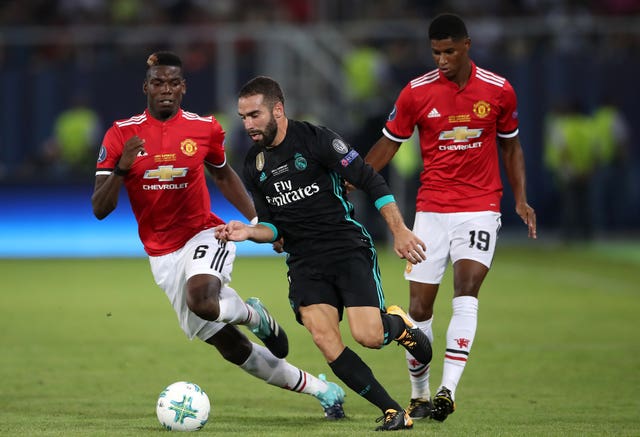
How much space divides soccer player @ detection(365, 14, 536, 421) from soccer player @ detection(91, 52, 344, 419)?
3.14ft

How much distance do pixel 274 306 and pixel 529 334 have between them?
356cm

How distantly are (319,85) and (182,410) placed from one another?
666 inches

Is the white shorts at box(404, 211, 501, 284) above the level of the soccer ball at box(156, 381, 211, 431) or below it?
above

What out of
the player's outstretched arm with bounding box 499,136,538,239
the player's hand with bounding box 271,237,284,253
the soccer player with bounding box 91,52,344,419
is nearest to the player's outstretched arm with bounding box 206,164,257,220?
the soccer player with bounding box 91,52,344,419

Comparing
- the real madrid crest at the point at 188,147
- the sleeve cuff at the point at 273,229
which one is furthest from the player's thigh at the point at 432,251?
the real madrid crest at the point at 188,147

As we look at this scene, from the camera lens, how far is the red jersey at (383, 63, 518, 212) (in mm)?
8375

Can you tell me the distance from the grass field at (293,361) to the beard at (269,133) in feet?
5.79

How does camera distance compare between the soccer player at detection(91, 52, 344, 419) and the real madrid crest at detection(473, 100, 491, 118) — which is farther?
the real madrid crest at detection(473, 100, 491, 118)

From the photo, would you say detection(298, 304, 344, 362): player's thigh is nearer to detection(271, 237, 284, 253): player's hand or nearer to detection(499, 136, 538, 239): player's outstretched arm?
detection(271, 237, 284, 253): player's hand

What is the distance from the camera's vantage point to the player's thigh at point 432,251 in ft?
27.3

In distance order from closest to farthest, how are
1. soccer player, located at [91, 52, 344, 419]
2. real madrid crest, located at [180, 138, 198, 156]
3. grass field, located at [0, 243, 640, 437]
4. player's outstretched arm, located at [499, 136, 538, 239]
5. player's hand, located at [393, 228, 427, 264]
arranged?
1. player's hand, located at [393, 228, 427, 264]
2. grass field, located at [0, 243, 640, 437]
3. soccer player, located at [91, 52, 344, 419]
4. real madrid crest, located at [180, 138, 198, 156]
5. player's outstretched arm, located at [499, 136, 538, 239]

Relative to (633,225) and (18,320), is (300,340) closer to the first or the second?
(18,320)

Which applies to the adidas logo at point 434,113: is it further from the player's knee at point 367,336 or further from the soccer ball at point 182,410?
the soccer ball at point 182,410

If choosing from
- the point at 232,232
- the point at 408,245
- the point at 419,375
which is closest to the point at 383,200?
the point at 408,245
